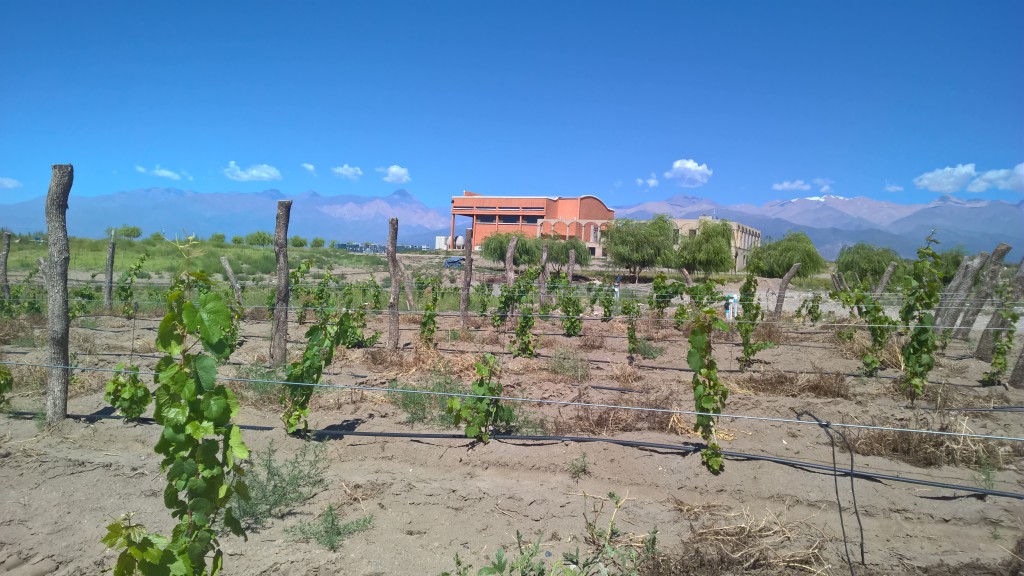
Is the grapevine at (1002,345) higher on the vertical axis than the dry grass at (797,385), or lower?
higher

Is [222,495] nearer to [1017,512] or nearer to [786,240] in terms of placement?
[1017,512]

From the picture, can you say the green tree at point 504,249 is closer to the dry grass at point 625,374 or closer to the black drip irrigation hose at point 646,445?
the dry grass at point 625,374

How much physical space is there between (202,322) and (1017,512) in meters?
5.32

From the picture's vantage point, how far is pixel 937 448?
502cm

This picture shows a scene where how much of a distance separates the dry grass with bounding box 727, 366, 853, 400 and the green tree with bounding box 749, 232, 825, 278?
28394 millimetres

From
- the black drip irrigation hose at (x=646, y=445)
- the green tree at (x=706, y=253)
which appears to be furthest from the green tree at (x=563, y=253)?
the black drip irrigation hose at (x=646, y=445)

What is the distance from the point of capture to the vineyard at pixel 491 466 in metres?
3.01

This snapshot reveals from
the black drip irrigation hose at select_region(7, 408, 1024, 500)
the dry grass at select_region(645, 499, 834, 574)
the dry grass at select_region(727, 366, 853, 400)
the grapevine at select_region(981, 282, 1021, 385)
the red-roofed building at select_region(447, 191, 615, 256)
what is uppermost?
the red-roofed building at select_region(447, 191, 615, 256)

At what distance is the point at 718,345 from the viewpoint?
444 inches

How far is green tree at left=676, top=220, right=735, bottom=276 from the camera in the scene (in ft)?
117

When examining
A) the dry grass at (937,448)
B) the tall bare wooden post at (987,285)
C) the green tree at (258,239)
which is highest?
the green tree at (258,239)

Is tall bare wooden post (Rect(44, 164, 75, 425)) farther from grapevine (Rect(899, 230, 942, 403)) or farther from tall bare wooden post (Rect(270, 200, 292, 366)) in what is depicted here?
grapevine (Rect(899, 230, 942, 403))

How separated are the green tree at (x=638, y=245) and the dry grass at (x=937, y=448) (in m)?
31.3

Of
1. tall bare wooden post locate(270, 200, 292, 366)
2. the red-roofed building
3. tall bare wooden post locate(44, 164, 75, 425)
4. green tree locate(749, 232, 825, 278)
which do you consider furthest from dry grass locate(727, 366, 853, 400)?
the red-roofed building
